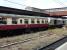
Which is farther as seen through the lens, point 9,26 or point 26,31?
point 26,31

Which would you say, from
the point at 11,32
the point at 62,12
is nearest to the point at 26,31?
the point at 11,32

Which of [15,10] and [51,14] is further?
[51,14]

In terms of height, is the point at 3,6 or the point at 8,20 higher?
→ the point at 3,6

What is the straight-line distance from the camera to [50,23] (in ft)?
115

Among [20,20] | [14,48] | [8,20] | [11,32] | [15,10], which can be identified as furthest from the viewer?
[15,10]

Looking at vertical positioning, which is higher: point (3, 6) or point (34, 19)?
point (3, 6)

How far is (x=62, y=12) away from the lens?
46.2m

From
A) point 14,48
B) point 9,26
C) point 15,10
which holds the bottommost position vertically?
point 14,48

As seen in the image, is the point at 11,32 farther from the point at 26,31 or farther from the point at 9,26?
the point at 26,31

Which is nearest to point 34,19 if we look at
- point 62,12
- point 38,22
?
point 38,22

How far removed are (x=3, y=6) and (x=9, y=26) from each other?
700 cm

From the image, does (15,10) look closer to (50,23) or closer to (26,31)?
(26,31)

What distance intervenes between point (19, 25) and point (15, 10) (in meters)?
8.26

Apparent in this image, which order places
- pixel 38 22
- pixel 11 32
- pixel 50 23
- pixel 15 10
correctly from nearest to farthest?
pixel 11 32 < pixel 38 22 < pixel 15 10 < pixel 50 23
